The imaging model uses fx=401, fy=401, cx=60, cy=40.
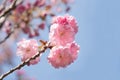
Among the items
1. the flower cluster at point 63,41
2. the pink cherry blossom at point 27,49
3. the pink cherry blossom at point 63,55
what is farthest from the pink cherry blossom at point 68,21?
the pink cherry blossom at point 27,49

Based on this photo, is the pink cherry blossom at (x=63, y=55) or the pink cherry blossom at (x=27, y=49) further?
the pink cherry blossom at (x=27, y=49)

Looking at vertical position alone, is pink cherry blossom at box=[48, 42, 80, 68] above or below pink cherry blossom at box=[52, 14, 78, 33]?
below

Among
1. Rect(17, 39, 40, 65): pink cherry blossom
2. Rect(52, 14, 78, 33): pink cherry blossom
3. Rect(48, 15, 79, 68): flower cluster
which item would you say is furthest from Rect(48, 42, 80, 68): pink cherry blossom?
Rect(17, 39, 40, 65): pink cherry blossom

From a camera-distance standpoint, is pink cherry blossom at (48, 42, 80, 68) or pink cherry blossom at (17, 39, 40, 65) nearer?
pink cherry blossom at (48, 42, 80, 68)

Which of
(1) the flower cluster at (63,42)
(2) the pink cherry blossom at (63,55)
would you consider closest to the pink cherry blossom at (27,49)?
(1) the flower cluster at (63,42)

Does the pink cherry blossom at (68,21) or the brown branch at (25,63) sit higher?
the pink cherry blossom at (68,21)

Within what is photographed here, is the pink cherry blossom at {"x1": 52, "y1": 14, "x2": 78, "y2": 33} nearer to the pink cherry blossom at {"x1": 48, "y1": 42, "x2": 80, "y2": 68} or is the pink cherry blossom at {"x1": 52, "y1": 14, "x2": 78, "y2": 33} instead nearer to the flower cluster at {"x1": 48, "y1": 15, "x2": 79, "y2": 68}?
the flower cluster at {"x1": 48, "y1": 15, "x2": 79, "y2": 68}

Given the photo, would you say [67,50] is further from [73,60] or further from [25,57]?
[25,57]

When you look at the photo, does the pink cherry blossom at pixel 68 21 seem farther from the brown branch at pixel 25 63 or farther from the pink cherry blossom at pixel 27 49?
the pink cherry blossom at pixel 27 49

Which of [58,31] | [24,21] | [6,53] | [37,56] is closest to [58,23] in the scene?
[58,31]
